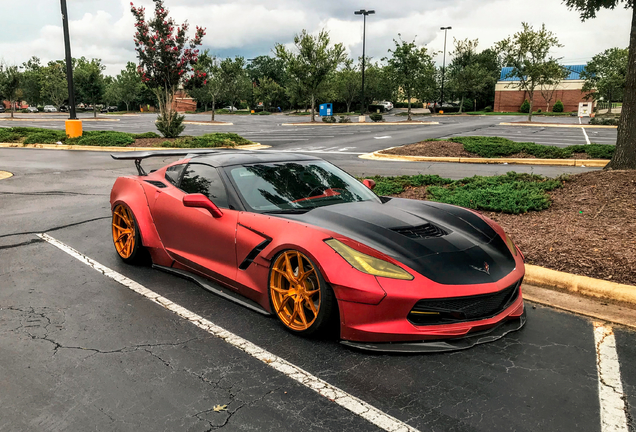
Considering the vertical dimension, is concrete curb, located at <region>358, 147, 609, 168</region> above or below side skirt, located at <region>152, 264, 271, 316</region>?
above

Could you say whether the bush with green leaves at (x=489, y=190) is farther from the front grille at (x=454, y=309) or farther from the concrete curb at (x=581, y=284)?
the front grille at (x=454, y=309)

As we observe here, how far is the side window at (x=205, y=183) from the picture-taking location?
14.4ft

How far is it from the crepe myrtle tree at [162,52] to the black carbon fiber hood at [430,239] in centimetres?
1855

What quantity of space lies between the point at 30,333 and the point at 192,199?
155 cm

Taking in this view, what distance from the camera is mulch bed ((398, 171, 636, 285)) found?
491 centimetres

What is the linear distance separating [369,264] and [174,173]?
105 inches

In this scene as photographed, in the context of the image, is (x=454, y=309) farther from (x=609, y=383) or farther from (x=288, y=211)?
(x=288, y=211)

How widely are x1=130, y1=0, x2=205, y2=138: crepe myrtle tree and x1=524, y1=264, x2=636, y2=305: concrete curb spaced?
18897 mm

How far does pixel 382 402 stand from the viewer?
9.42 feet

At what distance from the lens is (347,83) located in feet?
219

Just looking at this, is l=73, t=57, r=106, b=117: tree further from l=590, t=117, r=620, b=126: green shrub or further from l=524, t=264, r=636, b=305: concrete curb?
l=524, t=264, r=636, b=305: concrete curb

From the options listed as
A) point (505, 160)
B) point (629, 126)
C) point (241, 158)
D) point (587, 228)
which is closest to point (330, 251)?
point (241, 158)

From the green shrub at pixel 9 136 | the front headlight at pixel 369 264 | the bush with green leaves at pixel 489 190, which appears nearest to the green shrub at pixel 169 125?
the green shrub at pixel 9 136

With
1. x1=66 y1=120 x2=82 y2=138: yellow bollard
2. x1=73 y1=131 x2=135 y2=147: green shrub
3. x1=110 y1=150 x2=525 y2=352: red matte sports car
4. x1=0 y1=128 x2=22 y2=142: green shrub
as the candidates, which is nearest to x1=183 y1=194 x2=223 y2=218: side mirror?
x1=110 y1=150 x2=525 y2=352: red matte sports car
